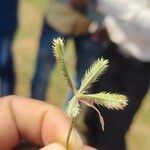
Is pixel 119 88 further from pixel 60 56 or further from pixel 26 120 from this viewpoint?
pixel 60 56

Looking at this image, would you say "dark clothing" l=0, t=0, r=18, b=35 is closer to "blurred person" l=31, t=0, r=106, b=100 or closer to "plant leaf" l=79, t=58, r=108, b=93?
"blurred person" l=31, t=0, r=106, b=100

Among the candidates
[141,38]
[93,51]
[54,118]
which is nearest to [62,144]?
[54,118]

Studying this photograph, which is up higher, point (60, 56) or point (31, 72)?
point (60, 56)

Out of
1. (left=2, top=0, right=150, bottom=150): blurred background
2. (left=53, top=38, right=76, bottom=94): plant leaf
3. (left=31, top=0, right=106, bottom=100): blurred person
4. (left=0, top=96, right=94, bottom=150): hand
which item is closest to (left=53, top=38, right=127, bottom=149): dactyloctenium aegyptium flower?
(left=53, top=38, right=76, bottom=94): plant leaf

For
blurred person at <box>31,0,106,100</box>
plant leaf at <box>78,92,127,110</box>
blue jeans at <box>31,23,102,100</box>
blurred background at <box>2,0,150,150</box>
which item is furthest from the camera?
blurred background at <box>2,0,150,150</box>

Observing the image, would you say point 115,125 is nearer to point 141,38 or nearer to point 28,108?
point 141,38

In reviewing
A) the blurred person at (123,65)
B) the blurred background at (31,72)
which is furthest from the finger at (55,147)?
the blurred background at (31,72)

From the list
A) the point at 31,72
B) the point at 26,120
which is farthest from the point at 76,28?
the point at 26,120
